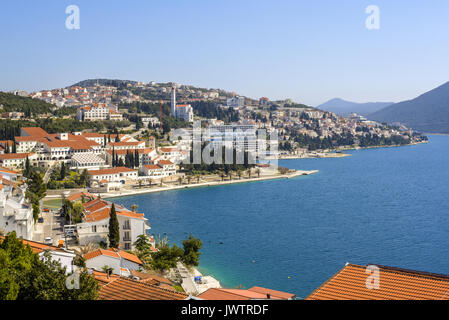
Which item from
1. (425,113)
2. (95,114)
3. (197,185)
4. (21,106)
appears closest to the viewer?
(197,185)

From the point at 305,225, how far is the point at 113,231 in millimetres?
5406

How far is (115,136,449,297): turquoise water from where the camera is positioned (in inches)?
319

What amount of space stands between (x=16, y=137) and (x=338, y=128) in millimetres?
35602

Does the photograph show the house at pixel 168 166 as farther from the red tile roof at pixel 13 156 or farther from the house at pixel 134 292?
the house at pixel 134 292

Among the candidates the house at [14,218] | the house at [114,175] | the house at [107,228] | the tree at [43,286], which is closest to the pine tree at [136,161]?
the house at [114,175]

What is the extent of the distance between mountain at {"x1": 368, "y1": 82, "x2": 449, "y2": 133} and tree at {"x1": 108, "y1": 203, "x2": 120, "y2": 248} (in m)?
72.1

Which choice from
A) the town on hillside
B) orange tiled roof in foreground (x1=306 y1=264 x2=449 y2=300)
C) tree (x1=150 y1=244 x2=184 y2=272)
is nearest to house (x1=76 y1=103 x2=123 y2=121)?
the town on hillside

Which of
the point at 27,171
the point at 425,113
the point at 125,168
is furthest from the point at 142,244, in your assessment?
the point at 425,113

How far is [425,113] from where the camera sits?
8350cm

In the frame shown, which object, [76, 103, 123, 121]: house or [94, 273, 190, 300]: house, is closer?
[94, 273, 190, 300]: house

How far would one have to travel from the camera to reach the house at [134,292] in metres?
3.55

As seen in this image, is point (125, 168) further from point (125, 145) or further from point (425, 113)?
point (425, 113)

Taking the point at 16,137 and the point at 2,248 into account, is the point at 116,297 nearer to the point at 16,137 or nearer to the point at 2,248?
the point at 2,248

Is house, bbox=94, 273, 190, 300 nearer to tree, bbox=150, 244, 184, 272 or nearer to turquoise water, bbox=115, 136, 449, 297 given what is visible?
tree, bbox=150, 244, 184, 272
